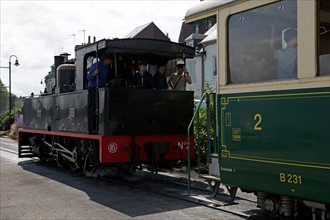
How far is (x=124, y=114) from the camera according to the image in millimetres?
8477

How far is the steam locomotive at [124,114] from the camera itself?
843cm

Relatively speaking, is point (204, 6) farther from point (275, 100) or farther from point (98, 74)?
point (98, 74)

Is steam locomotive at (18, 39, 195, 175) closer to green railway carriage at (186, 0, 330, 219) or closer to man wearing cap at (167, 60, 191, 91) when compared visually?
man wearing cap at (167, 60, 191, 91)

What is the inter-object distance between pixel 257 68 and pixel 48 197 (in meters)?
4.99

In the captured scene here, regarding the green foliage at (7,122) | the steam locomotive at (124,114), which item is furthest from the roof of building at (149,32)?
the steam locomotive at (124,114)

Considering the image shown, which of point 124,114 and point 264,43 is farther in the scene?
point 124,114

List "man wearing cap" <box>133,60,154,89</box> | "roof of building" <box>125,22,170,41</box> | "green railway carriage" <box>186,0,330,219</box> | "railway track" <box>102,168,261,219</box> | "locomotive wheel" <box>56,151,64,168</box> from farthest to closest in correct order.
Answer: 1. "roof of building" <box>125,22,170,41</box>
2. "locomotive wheel" <box>56,151,64,168</box>
3. "man wearing cap" <box>133,60,154,89</box>
4. "railway track" <box>102,168,261,219</box>
5. "green railway carriage" <box>186,0,330,219</box>

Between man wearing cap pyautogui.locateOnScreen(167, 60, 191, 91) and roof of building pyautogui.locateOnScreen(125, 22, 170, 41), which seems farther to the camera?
roof of building pyautogui.locateOnScreen(125, 22, 170, 41)

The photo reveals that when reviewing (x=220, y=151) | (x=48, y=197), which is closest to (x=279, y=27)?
(x=220, y=151)

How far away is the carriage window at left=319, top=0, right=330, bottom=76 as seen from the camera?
4.00 m

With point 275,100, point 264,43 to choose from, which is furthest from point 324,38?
point 275,100

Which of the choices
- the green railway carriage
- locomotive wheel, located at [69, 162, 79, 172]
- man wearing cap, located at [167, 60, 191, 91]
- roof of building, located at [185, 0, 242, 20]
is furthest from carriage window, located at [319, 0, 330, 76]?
locomotive wheel, located at [69, 162, 79, 172]

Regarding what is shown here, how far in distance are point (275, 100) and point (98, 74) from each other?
5.20m

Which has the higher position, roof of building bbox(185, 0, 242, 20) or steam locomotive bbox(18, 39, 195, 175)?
roof of building bbox(185, 0, 242, 20)
